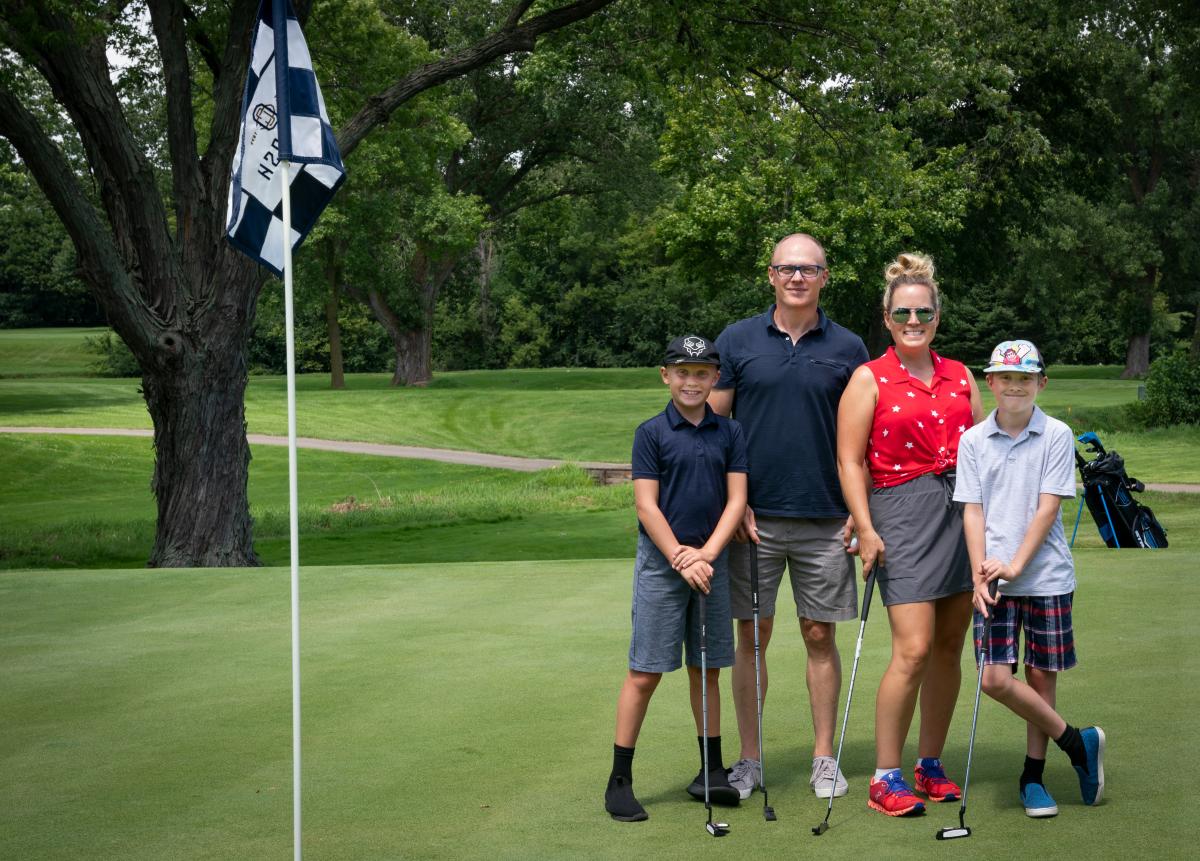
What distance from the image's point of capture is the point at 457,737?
528 centimetres

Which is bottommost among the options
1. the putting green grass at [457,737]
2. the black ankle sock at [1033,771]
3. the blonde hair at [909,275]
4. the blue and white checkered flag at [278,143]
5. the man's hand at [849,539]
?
the putting green grass at [457,737]

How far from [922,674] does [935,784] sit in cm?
39

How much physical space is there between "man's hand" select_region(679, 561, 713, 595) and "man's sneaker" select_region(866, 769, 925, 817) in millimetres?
877

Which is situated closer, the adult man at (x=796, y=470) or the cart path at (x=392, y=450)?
the adult man at (x=796, y=470)

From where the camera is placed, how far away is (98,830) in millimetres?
4242

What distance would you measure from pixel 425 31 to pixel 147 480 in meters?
20.5

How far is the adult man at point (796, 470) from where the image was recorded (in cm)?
464

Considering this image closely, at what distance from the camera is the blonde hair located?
15.1 feet

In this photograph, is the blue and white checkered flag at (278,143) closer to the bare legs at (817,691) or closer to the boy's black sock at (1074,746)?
the bare legs at (817,691)

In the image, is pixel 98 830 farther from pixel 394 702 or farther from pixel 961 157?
pixel 961 157

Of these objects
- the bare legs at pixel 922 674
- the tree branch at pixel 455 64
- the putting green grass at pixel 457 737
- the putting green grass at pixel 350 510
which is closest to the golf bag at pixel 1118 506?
the putting green grass at pixel 350 510

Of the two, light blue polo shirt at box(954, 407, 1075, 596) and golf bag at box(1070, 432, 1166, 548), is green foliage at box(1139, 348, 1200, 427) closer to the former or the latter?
golf bag at box(1070, 432, 1166, 548)

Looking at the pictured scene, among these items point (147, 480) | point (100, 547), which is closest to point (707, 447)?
point (100, 547)

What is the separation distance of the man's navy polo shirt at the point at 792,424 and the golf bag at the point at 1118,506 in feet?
24.3
